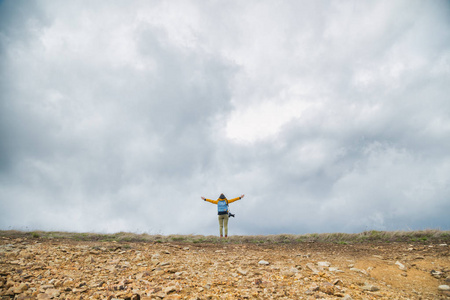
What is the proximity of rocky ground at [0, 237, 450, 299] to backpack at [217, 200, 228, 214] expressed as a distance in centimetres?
650

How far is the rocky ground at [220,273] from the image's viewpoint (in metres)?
6.34

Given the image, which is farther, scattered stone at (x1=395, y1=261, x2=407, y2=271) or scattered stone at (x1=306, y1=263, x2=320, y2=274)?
scattered stone at (x1=395, y1=261, x2=407, y2=271)

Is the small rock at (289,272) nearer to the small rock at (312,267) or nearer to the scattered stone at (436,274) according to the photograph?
the small rock at (312,267)

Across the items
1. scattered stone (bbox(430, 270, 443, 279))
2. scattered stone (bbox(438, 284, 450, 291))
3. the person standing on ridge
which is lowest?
scattered stone (bbox(438, 284, 450, 291))

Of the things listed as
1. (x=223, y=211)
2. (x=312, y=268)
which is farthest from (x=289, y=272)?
(x=223, y=211)

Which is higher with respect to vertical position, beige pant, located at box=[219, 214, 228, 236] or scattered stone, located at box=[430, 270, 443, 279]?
beige pant, located at box=[219, 214, 228, 236]

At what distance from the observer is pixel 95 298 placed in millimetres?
6422

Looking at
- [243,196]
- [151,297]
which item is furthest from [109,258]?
[243,196]

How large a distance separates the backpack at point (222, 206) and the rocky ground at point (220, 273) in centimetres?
650

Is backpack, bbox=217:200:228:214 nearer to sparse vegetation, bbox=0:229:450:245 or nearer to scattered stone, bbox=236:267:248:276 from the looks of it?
sparse vegetation, bbox=0:229:450:245

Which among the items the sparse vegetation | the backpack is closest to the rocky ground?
the sparse vegetation

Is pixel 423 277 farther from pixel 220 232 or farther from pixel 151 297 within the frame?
pixel 220 232

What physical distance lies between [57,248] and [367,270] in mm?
12141

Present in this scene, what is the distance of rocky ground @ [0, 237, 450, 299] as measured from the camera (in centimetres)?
634
